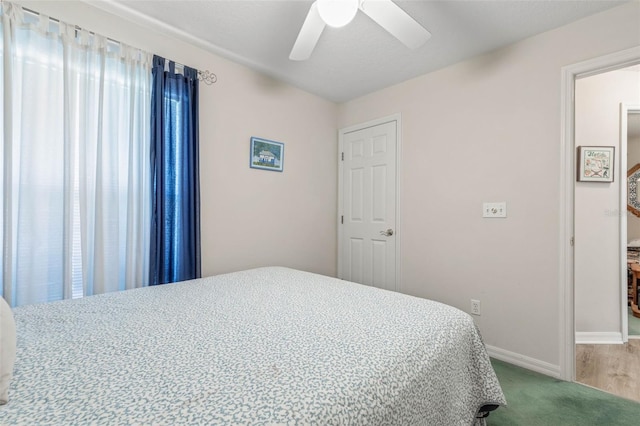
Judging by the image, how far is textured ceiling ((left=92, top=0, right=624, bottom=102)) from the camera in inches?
69.8

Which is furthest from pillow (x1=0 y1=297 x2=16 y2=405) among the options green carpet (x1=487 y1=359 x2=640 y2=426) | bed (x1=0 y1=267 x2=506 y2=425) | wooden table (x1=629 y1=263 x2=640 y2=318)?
wooden table (x1=629 y1=263 x2=640 y2=318)

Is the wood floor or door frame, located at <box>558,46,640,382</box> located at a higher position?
door frame, located at <box>558,46,640,382</box>

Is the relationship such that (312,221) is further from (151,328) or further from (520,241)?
(151,328)

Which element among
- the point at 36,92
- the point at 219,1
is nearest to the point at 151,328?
the point at 36,92

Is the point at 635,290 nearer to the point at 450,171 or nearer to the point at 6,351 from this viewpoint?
the point at 450,171

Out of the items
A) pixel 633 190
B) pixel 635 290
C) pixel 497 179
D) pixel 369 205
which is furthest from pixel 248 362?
pixel 633 190

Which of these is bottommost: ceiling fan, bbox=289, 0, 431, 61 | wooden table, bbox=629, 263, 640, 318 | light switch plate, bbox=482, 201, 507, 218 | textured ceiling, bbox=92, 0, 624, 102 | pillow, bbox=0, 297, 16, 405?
wooden table, bbox=629, 263, 640, 318

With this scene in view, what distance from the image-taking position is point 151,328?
1.08 m

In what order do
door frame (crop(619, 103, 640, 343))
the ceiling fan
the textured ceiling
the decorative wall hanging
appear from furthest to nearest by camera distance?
the decorative wall hanging
door frame (crop(619, 103, 640, 343))
the textured ceiling
the ceiling fan

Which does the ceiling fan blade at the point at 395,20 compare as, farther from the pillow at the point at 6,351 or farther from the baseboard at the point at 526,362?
the baseboard at the point at 526,362

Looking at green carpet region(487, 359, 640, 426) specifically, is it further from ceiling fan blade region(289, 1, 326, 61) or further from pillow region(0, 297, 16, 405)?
ceiling fan blade region(289, 1, 326, 61)

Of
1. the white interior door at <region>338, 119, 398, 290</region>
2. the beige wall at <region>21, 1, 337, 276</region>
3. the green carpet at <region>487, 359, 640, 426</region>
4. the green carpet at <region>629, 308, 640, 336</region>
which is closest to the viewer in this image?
the green carpet at <region>487, 359, 640, 426</region>

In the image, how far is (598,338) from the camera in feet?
8.41

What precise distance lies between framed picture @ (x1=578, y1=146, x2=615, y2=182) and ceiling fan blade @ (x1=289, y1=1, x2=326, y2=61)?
2611 millimetres
